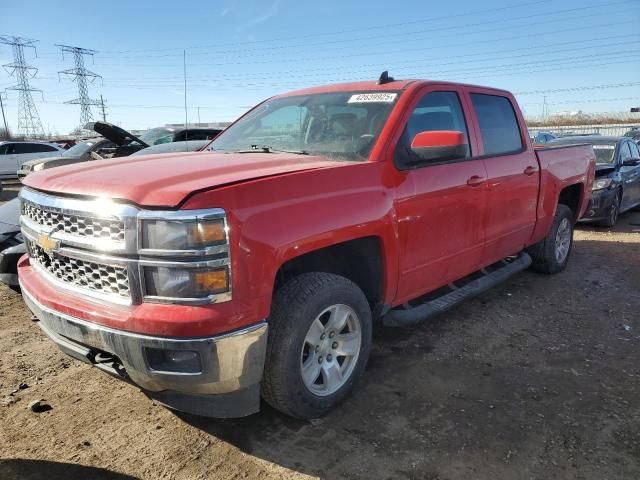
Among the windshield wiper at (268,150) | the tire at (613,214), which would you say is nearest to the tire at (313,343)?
the windshield wiper at (268,150)

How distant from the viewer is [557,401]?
3.14 metres

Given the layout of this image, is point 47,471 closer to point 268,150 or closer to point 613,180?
point 268,150

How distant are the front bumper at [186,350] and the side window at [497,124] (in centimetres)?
282

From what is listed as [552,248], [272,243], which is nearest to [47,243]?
[272,243]

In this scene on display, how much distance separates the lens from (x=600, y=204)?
8.60 m

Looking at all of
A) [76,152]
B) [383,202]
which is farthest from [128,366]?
[76,152]

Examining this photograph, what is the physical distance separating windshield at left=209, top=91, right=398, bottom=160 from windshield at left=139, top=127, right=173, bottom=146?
7311mm

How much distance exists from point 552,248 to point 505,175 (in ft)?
6.08

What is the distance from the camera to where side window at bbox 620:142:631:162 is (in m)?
9.47

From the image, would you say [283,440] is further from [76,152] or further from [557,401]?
[76,152]

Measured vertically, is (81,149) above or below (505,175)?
below

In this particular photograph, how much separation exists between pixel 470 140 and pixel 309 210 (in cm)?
201

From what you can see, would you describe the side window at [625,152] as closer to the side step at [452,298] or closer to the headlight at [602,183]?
the headlight at [602,183]

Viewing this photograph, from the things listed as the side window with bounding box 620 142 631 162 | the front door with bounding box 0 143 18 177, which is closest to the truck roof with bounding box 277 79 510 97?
the side window with bounding box 620 142 631 162
